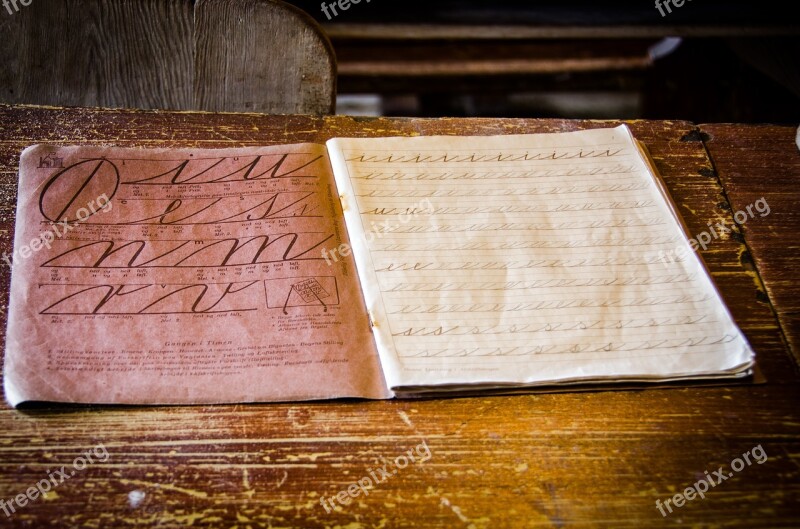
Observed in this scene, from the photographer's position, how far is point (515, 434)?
55 cm

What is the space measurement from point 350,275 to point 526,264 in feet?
0.58

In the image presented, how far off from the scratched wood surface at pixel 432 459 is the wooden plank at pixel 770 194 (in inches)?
3.3

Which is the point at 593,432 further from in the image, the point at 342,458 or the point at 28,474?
the point at 28,474

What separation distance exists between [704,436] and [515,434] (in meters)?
0.16

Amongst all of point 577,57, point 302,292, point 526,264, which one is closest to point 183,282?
point 302,292

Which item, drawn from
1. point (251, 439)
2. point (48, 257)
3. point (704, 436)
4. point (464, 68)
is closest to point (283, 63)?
point (48, 257)

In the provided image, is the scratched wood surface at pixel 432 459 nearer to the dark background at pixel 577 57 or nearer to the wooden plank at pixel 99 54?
the wooden plank at pixel 99 54

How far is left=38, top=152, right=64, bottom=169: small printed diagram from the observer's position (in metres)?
0.69

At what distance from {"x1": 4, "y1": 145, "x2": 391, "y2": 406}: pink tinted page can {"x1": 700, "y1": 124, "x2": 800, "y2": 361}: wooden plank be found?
1.40 feet

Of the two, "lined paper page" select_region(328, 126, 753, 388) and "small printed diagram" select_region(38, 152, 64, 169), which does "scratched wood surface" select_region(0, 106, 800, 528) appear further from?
"small printed diagram" select_region(38, 152, 64, 169)

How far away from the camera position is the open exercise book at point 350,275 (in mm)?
565

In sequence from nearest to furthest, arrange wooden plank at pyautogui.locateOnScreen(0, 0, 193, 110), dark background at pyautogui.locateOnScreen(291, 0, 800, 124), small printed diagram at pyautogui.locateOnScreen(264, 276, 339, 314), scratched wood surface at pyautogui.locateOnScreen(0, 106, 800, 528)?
scratched wood surface at pyautogui.locateOnScreen(0, 106, 800, 528)
small printed diagram at pyautogui.locateOnScreen(264, 276, 339, 314)
wooden plank at pyautogui.locateOnScreen(0, 0, 193, 110)
dark background at pyautogui.locateOnScreen(291, 0, 800, 124)

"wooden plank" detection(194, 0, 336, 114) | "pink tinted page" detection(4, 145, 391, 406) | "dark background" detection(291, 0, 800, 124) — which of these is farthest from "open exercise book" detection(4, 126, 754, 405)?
"dark background" detection(291, 0, 800, 124)

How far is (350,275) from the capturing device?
2.09 ft
